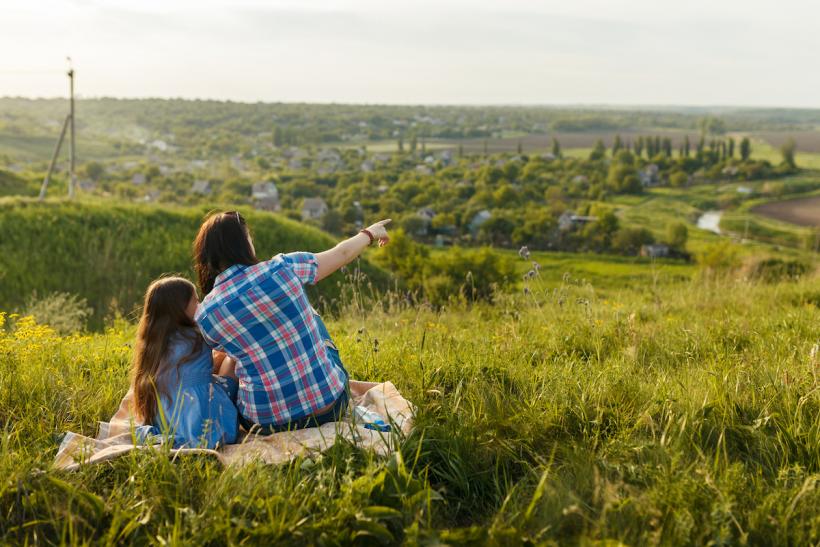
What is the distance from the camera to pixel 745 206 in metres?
87.7

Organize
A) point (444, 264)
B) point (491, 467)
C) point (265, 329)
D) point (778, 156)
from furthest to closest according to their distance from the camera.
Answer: point (778, 156)
point (444, 264)
point (265, 329)
point (491, 467)

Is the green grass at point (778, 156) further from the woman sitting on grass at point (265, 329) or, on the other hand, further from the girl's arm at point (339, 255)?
the woman sitting on grass at point (265, 329)

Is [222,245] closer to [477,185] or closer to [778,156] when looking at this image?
[477,185]

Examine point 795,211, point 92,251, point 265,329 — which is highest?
point 265,329

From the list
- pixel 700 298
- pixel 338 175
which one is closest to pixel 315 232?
pixel 700 298

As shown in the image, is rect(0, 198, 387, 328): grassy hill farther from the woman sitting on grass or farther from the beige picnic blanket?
the woman sitting on grass

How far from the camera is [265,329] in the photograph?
287cm

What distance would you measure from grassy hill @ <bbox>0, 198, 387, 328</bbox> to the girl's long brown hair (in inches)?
382

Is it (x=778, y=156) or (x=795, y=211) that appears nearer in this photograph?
(x=795, y=211)

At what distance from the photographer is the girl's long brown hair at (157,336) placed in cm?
301

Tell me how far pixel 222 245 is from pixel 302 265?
0.38 m

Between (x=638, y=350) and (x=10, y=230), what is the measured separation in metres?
13.6

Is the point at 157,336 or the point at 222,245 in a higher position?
the point at 222,245

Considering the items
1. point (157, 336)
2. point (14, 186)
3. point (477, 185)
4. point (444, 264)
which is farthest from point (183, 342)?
point (477, 185)
